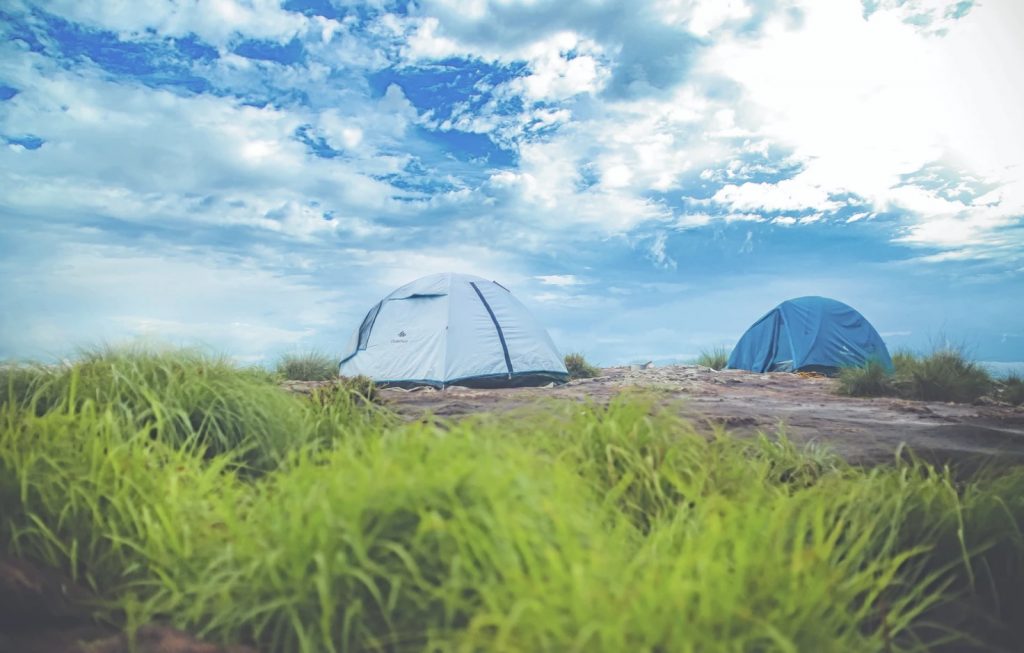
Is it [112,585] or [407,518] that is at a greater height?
[407,518]

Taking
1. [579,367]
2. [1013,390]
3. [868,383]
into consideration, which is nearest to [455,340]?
[579,367]

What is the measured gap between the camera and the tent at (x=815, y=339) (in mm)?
17047

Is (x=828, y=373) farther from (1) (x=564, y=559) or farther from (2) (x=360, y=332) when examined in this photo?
(1) (x=564, y=559)

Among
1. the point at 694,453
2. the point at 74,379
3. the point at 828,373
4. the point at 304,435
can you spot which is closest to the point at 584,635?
the point at 694,453

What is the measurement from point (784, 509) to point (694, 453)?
0.78 m

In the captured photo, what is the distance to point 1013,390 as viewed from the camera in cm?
1145

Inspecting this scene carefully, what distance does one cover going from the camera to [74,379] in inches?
169

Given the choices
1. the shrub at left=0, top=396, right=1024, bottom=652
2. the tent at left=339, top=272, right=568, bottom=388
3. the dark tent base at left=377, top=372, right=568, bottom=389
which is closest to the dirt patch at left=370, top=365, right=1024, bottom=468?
Answer: the dark tent base at left=377, top=372, right=568, bottom=389

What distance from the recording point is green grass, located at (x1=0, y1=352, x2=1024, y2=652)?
229cm

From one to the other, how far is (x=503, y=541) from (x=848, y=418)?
6.43 m

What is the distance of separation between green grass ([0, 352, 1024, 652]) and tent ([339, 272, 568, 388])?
25.4 ft

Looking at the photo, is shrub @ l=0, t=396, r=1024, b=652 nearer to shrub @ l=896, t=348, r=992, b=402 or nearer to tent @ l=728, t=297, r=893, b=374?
shrub @ l=896, t=348, r=992, b=402

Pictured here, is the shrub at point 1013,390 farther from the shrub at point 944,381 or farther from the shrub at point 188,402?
the shrub at point 188,402

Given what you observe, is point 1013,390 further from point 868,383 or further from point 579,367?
point 579,367
